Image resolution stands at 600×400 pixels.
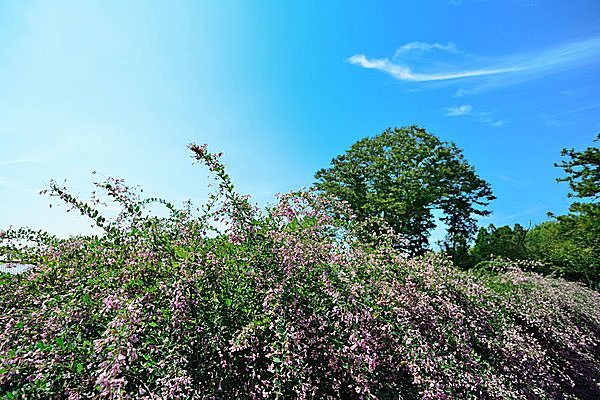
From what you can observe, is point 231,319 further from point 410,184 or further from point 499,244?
point 499,244

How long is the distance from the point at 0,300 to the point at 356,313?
2931 mm

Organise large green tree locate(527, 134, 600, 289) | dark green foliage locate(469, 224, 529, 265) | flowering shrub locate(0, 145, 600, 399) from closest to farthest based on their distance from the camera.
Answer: flowering shrub locate(0, 145, 600, 399) < large green tree locate(527, 134, 600, 289) < dark green foliage locate(469, 224, 529, 265)

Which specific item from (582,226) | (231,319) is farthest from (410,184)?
(231,319)

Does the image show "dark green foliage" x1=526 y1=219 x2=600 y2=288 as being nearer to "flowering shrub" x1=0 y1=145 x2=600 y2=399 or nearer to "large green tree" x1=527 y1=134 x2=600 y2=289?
"large green tree" x1=527 y1=134 x2=600 y2=289

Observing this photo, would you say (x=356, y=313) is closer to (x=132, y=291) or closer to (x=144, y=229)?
(x=132, y=291)

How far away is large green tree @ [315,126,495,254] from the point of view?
2006cm

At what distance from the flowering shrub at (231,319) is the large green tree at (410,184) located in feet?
52.5

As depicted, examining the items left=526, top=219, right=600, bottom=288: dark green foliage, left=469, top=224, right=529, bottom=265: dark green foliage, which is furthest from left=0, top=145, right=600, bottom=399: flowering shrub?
left=469, top=224, right=529, bottom=265: dark green foliage

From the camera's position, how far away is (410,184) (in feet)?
64.9

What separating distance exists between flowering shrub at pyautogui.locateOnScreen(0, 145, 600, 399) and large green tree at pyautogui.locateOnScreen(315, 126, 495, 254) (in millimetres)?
15993

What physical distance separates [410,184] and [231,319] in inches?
740

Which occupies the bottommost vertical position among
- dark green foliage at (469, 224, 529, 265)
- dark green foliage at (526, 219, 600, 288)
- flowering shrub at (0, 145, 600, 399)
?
flowering shrub at (0, 145, 600, 399)

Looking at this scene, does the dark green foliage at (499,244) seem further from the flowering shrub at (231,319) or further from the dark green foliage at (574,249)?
the flowering shrub at (231,319)

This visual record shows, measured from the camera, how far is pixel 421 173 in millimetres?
20422
